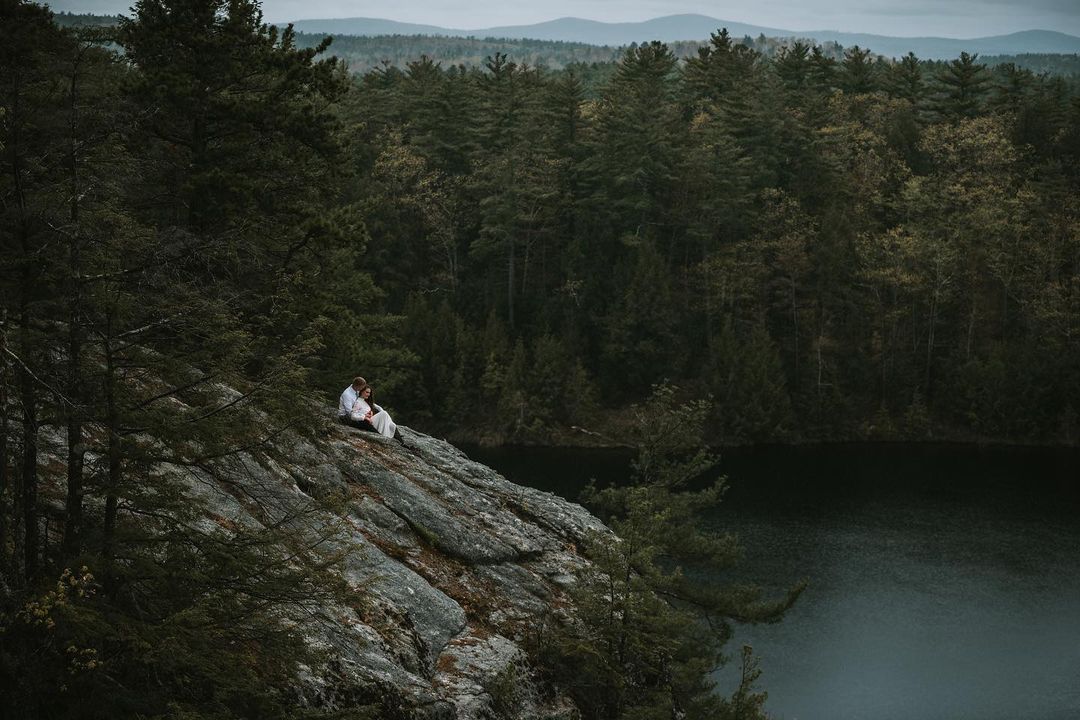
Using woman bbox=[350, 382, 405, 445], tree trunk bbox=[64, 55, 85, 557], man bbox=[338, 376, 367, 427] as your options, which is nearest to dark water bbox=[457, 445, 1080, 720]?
woman bbox=[350, 382, 405, 445]

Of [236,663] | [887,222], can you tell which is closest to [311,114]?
[236,663]

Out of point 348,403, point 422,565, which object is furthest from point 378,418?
point 422,565

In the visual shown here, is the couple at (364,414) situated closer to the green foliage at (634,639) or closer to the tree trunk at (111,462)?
the green foliage at (634,639)

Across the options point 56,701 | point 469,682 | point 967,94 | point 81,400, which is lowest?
point 469,682

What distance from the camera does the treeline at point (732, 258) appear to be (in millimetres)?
58688

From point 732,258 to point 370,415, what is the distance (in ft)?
156

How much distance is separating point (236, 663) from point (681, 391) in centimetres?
5351

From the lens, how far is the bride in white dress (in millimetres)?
16953

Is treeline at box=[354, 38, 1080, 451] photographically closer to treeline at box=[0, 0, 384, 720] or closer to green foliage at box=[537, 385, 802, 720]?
green foliage at box=[537, 385, 802, 720]

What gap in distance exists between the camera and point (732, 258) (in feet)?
204

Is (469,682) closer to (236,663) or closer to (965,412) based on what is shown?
(236,663)

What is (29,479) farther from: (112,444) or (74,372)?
(74,372)

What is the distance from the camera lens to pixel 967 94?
6950cm

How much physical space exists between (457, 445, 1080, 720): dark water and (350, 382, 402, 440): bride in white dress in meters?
15.0
